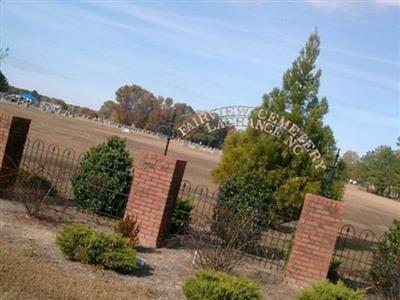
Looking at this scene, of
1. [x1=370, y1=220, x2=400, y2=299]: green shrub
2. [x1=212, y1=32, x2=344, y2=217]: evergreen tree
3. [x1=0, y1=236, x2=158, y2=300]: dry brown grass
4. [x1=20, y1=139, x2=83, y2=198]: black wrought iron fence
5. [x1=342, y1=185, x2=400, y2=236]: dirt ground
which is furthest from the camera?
[x1=342, y1=185, x2=400, y2=236]: dirt ground

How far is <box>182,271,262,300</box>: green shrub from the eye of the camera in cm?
594

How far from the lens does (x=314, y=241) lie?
8953mm

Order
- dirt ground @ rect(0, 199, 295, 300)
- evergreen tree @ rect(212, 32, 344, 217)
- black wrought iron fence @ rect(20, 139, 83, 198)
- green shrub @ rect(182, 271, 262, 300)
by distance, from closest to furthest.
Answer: dirt ground @ rect(0, 199, 295, 300)
green shrub @ rect(182, 271, 262, 300)
black wrought iron fence @ rect(20, 139, 83, 198)
evergreen tree @ rect(212, 32, 344, 217)

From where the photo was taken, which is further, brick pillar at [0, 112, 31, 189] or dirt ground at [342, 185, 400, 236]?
dirt ground at [342, 185, 400, 236]

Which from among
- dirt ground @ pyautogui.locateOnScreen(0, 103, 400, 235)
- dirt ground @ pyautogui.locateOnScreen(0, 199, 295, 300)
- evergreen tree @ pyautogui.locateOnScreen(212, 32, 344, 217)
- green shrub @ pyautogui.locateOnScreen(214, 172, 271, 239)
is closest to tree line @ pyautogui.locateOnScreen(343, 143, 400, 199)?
dirt ground @ pyautogui.locateOnScreen(0, 103, 400, 235)

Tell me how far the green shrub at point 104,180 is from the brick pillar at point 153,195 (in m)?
1.32

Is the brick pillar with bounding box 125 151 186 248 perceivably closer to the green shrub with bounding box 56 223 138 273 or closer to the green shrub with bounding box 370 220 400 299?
the green shrub with bounding box 56 223 138 273

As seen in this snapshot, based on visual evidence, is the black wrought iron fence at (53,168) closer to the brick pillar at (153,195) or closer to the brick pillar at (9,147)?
the brick pillar at (9,147)

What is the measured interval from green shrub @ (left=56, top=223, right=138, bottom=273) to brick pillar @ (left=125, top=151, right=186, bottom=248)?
220 centimetres

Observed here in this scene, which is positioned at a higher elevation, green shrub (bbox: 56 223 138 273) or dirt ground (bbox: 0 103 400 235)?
green shrub (bbox: 56 223 138 273)

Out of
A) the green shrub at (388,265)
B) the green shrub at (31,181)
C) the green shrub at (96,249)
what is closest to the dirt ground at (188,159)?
the green shrub at (388,265)

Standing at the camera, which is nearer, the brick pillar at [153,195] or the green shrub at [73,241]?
the green shrub at [73,241]

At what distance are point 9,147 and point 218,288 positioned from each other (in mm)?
6232

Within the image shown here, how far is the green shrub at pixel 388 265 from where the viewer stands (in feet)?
Result: 26.1
